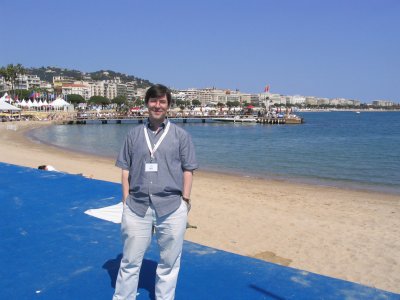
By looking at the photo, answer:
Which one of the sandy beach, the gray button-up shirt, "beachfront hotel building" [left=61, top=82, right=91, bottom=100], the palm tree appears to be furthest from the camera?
"beachfront hotel building" [left=61, top=82, right=91, bottom=100]

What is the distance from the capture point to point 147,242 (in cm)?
230

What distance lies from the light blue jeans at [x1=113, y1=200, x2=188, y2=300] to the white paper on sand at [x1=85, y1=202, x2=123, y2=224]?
74.1 inches

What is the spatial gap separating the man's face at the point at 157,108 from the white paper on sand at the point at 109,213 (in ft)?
7.41

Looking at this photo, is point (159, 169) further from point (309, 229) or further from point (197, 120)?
point (197, 120)

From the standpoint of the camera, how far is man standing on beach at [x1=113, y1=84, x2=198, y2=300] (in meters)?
2.21

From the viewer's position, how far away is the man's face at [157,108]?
7.34 ft

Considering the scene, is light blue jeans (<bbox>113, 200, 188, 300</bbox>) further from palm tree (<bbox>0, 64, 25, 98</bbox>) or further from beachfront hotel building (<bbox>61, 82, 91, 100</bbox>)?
beachfront hotel building (<bbox>61, 82, 91, 100</bbox>)

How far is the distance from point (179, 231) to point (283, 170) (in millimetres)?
14110

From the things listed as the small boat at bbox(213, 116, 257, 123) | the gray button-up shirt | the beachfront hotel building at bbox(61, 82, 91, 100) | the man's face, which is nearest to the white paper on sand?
the gray button-up shirt

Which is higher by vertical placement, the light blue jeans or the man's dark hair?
the man's dark hair

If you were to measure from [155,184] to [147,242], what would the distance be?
40cm

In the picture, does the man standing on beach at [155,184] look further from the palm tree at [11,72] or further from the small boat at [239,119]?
the palm tree at [11,72]

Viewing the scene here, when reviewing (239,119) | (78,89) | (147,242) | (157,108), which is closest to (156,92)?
(157,108)

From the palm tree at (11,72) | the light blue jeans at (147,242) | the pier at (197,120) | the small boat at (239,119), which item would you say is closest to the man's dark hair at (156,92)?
the light blue jeans at (147,242)
